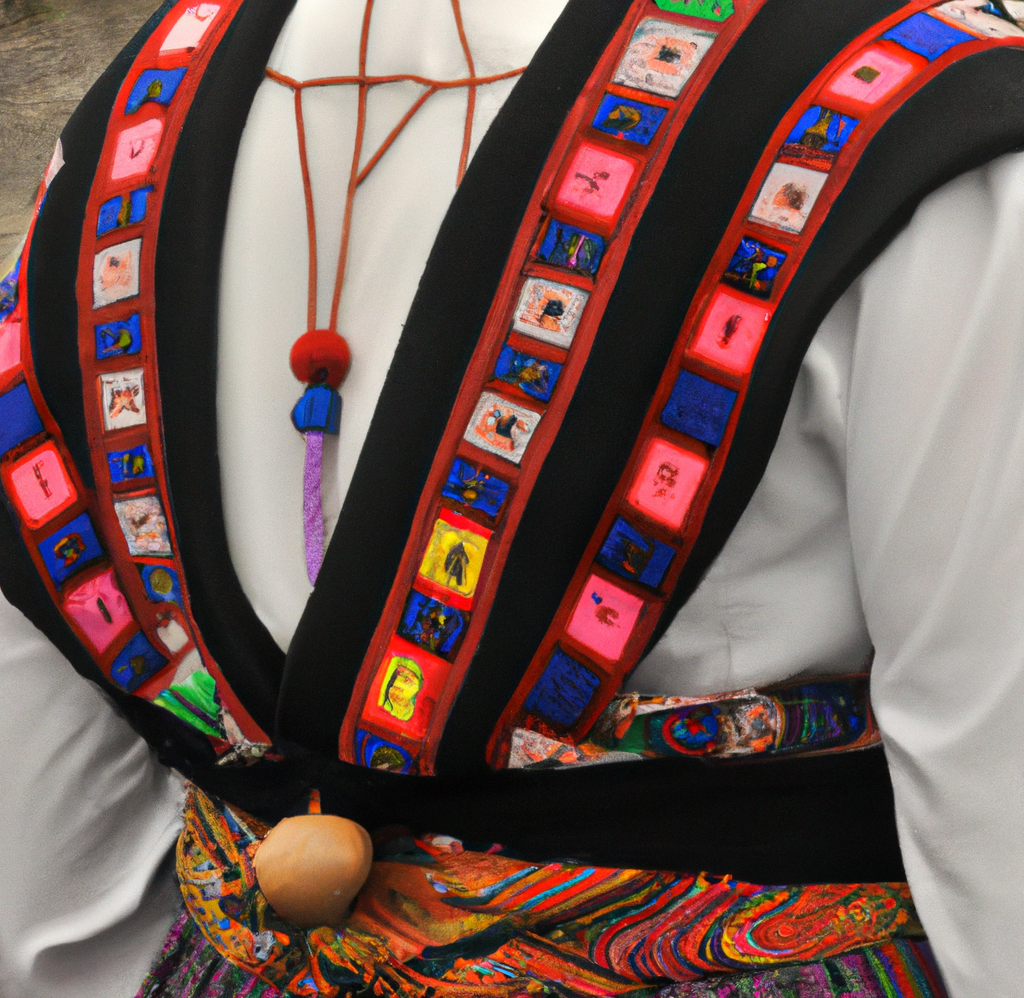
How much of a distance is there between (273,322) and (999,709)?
0.49m

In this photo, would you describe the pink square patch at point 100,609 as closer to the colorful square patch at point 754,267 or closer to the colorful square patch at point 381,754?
the colorful square patch at point 381,754

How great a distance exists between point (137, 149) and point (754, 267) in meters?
0.43

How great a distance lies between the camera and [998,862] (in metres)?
0.54

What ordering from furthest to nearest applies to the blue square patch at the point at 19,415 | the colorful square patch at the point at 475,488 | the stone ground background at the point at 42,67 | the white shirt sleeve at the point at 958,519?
the stone ground background at the point at 42,67, the blue square patch at the point at 19,415, the colorful square patch at the point at 475,488, the white shirt sleeve at the point at 958,519

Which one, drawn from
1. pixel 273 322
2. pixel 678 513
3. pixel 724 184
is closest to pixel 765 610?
pixel 678 513

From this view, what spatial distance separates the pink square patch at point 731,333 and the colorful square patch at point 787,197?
4 cm

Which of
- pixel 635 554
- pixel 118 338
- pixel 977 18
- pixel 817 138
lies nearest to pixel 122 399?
pixel 118 338

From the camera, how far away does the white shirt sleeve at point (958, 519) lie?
20.3 inches

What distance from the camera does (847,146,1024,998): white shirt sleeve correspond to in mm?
515

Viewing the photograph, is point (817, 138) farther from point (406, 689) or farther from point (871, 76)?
point (406, 689)

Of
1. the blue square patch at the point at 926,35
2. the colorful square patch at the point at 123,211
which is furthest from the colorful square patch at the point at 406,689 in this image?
the blue square patch at the point at 926,35

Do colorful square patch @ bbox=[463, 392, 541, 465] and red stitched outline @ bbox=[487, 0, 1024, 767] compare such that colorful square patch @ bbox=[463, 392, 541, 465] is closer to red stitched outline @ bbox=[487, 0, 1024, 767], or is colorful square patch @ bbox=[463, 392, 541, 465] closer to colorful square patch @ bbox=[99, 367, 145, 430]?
red stitched outline @ bbox=[487, 0, 1024, 767]

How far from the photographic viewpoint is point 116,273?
0.71 m

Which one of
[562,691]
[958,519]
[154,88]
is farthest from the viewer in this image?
[154,88]
